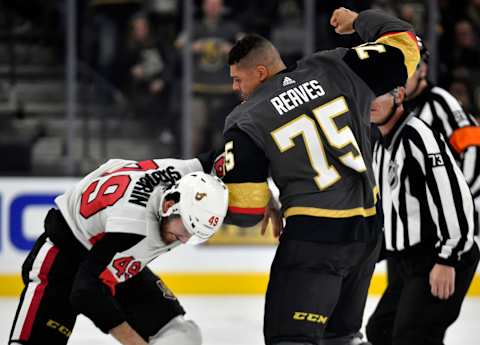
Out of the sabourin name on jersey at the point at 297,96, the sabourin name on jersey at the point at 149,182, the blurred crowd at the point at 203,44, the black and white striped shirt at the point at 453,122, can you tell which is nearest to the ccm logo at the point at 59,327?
the sabourin name on jersey at the point at 149,182

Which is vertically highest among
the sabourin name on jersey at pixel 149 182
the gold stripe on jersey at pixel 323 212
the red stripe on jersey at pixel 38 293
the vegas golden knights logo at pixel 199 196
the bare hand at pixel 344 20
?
the bare hand at pixel 344 20

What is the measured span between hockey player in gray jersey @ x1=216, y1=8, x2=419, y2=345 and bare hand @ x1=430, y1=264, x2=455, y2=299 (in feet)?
1.66

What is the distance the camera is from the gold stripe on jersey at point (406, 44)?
287cm

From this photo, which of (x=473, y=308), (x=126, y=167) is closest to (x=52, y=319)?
(x=126, y=167)

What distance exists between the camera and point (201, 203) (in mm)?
2785

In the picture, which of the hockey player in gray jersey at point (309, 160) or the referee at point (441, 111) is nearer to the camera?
the hockey player in gray jersey at point (309, 160)

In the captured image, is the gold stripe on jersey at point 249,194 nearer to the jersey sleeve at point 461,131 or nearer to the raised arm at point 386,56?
the raised arm at point 386,56

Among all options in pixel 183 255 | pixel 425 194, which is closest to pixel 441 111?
pixel 425 194

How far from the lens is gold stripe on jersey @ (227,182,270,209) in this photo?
2.73 m

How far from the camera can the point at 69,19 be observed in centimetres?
692

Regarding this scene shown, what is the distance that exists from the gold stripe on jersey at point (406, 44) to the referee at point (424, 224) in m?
0.54

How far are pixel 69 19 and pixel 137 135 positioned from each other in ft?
3.01

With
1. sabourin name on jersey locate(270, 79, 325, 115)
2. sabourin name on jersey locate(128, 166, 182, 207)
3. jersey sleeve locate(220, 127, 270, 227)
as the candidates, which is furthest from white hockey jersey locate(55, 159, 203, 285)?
sabourin name on jersey locate(270, 79, 325, 115)

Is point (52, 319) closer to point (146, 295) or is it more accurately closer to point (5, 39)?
point (146, 295)
